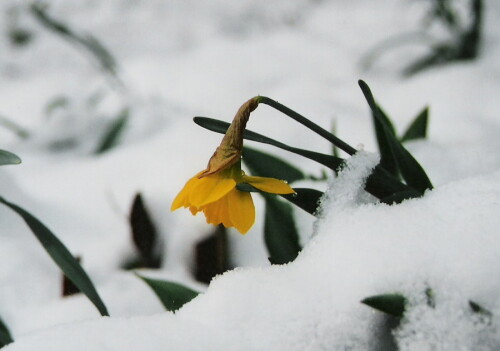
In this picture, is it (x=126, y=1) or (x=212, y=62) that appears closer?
(x=212, y=62)

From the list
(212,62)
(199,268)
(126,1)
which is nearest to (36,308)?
(199,268)

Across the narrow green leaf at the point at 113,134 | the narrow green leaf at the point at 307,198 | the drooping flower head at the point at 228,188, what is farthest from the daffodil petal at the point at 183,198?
the narrow green leaf at the point at 113,134

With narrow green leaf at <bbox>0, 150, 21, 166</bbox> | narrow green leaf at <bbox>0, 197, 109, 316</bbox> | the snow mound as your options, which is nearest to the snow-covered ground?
the snow mound

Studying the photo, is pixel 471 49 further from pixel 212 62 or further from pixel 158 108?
pixel 158 108

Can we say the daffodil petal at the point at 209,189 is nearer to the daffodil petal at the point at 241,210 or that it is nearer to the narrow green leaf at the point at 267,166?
the daffodil petal at the point at 241,210

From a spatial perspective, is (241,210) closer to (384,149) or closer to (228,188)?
(228,188)

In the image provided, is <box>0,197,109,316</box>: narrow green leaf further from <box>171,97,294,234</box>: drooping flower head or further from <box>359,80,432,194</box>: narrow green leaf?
<box>359,80,432,194</box>: narrow green leaf
